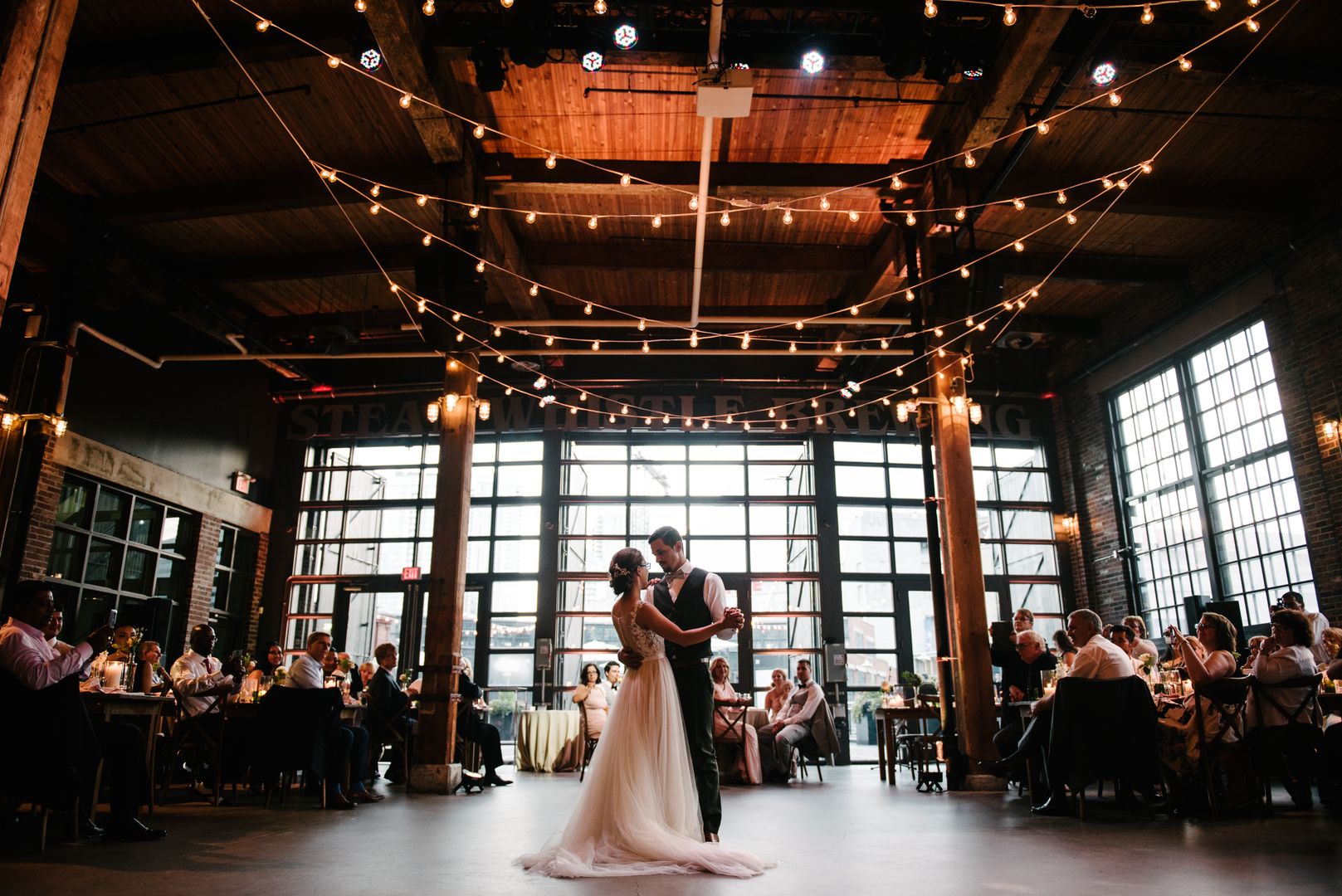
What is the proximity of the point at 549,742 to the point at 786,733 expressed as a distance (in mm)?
3238

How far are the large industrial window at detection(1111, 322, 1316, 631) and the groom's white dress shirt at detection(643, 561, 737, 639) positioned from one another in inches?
325

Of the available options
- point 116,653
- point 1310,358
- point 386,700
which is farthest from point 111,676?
point 1310,358

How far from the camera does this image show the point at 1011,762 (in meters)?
5.85

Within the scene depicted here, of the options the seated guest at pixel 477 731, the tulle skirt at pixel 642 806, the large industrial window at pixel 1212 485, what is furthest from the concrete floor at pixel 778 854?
the large industrial window at pixel 1212 485

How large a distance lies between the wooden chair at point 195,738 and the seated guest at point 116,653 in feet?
1.36

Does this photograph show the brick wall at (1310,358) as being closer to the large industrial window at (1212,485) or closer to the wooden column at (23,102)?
the large industrial window at (1212,485)

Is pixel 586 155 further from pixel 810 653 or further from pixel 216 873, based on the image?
pixel 810 653

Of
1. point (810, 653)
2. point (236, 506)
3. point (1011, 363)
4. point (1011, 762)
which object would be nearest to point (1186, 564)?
point (1011, 363)

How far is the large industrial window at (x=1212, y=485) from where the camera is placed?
31.9ft

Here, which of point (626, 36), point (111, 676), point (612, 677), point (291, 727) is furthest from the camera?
point (612, 677)

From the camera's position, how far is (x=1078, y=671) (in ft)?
16.4

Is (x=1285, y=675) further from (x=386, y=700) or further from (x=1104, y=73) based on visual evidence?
(x=386, y=700)

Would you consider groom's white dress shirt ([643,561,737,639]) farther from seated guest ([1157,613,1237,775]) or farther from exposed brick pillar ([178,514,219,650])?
exposed brick pillar ([178,514,219,650])

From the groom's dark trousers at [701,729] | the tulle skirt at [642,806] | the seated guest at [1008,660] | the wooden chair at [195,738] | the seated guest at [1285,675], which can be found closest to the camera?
the tulle skirt at [642,806]
